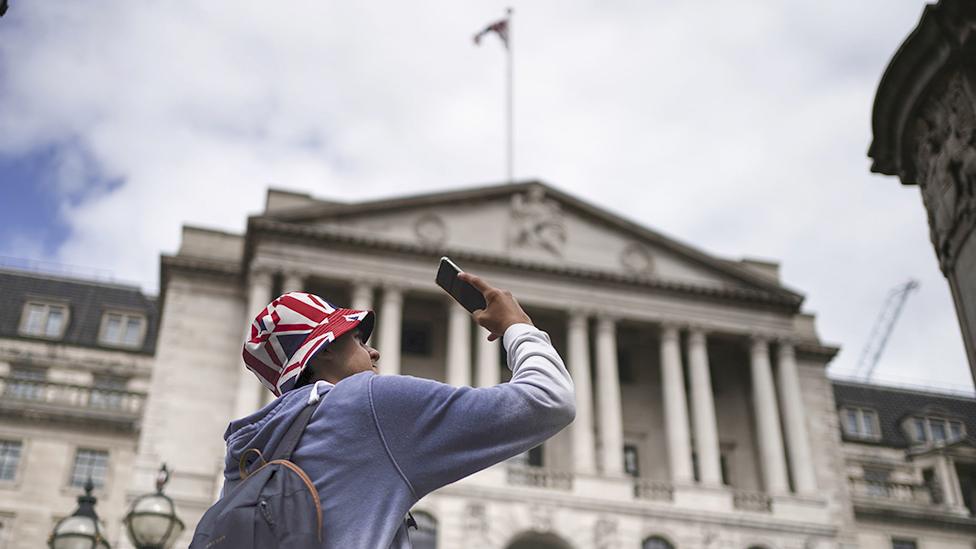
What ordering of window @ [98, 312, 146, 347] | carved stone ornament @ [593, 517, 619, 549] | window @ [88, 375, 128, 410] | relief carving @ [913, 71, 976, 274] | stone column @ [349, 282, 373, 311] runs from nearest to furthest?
relief carving @ [913, 71, 976, 274], carved stone ornament @ [593, 517, 619, 549], stone column @ [349, 282, 373, 311], window @ [88, 375, 128, 410], window @ [98, 312, 146, 347]

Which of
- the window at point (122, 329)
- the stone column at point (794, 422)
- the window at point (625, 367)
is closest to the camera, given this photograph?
the stone column at point (794, 422)

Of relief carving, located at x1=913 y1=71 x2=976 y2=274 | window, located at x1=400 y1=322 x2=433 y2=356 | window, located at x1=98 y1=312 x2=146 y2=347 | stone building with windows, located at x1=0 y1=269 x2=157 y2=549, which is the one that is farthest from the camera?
window, located at x1=98 y1=312 x2=146 y2=347

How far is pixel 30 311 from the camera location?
51.0 m

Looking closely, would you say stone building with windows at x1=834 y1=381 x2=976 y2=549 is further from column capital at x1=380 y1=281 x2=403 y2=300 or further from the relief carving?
the relief carving

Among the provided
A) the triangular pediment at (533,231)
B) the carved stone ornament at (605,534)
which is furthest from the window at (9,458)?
the carved stone ornament at (605,534)

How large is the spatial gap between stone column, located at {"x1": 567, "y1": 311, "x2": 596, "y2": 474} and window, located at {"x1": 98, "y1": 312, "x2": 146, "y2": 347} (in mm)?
22209

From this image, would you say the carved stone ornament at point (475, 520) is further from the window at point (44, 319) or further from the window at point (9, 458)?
the window at point (44, 319)

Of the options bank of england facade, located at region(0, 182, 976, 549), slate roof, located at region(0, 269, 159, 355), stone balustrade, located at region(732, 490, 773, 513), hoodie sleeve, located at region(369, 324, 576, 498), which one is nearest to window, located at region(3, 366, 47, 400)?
bank of england facade, located at region(0, 182, 976, 549)

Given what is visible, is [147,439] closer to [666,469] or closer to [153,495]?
[666,469]

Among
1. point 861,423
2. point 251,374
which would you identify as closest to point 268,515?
point 251,374

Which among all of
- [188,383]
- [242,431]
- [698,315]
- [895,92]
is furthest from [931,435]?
[242,431]

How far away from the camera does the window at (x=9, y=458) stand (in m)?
42.7

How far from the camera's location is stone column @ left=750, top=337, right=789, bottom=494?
134 feet

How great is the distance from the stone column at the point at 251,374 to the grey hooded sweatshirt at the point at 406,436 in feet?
110
